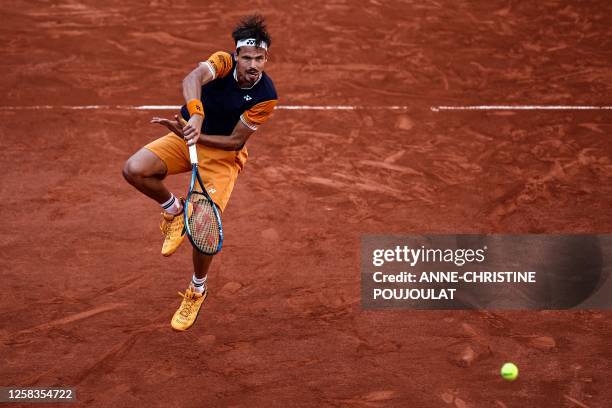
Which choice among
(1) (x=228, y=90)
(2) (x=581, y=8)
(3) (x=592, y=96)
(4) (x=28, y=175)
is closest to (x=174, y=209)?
(1) (x=228, y=90)

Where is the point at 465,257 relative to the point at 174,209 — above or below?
below

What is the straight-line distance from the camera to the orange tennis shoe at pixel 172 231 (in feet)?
26.1

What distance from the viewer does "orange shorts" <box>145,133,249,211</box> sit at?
789cm

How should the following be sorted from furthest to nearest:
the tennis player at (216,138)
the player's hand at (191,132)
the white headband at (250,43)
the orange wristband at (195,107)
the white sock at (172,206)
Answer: the white sock at (172,206) < the tennis player at (216,138) < the white headband at (250,43) < the orange wristband at (195,107) < the player's hand at (191,132)

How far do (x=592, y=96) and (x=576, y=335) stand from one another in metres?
5.14

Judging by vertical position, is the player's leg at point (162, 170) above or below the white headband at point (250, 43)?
below

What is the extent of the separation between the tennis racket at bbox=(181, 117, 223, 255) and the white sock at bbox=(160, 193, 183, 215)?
783 mm

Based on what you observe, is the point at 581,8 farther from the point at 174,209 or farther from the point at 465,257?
the point at 174,209

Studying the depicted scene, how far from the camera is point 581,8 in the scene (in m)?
14.7

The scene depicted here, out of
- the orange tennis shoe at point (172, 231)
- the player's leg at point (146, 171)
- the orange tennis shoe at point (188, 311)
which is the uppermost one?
the player's leg at point (146, 171)

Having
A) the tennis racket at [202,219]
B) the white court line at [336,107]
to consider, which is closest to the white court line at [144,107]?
the white court line at [336,107]

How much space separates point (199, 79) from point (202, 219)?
3.86 feet

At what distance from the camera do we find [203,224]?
725 cm

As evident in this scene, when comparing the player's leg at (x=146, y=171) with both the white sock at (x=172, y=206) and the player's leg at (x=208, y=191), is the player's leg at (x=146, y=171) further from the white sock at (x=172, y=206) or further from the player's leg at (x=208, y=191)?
the player's leg at (x=208, y=191)
